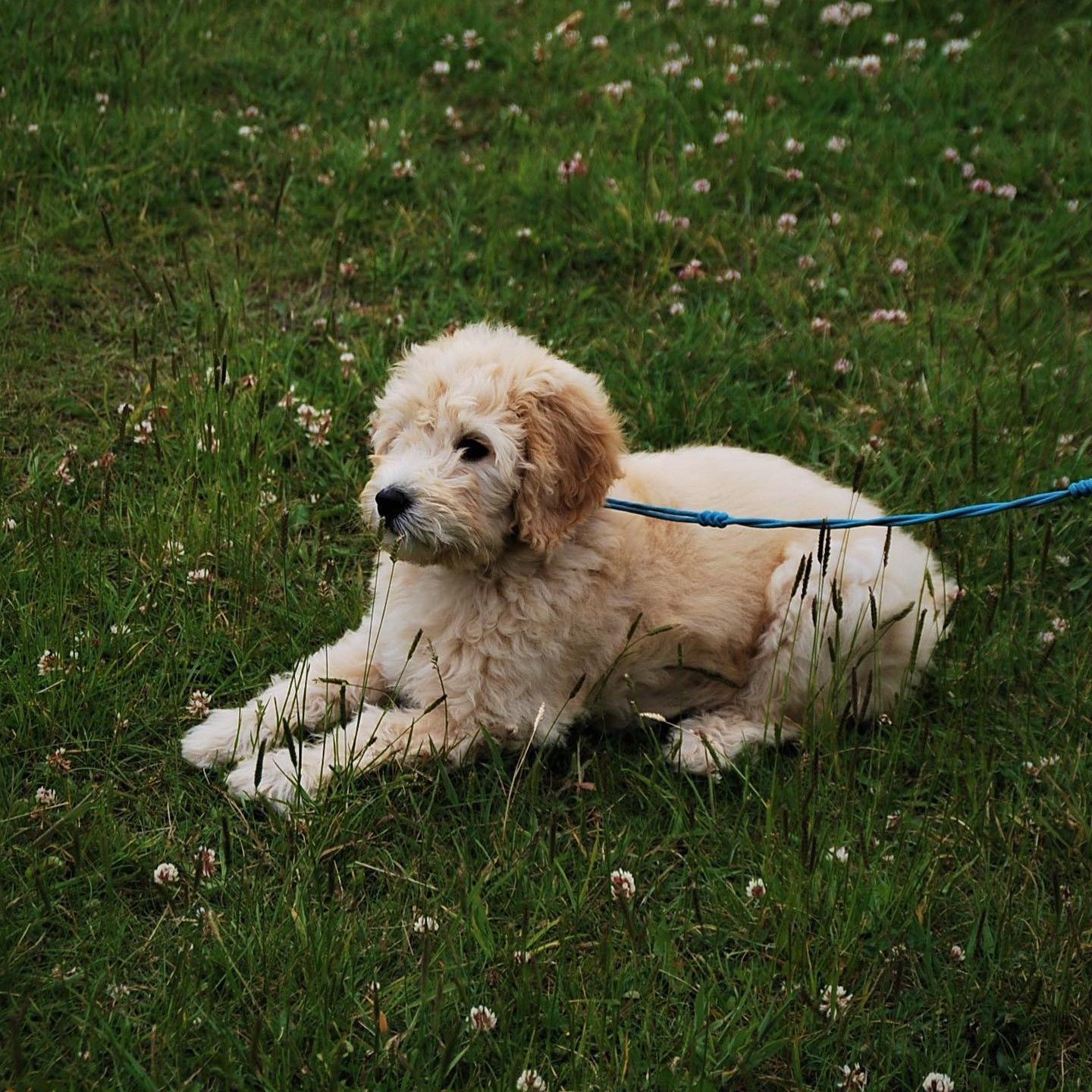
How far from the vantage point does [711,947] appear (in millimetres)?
3291

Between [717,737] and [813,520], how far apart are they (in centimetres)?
79

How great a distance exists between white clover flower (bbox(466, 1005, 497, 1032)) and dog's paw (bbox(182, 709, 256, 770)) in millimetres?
1226

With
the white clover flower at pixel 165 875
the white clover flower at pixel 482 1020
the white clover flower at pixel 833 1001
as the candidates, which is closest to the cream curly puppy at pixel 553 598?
the white clover flower at pixel 165 875

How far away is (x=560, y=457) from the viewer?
12.6ft

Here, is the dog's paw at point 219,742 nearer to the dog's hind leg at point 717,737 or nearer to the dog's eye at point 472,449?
the dog's eye at point 472,449

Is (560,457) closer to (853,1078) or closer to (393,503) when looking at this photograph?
(393,503)

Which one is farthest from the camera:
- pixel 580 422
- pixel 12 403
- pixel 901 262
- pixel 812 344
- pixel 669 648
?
pixel 901 262

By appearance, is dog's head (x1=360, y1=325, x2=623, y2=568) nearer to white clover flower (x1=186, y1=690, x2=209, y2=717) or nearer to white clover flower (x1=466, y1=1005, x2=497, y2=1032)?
white clover flower (x1=186, y1=690, x2=209, y2=717)

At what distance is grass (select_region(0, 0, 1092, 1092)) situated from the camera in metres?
3.02

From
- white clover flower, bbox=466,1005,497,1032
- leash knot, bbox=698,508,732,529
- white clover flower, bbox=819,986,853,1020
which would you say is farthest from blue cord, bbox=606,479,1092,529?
white clover flower, bbox=466,1005,497,1032

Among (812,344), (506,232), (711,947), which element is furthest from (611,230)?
(711,947)

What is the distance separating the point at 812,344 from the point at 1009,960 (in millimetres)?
3158

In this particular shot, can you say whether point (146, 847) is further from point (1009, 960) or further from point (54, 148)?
point (54, 148)

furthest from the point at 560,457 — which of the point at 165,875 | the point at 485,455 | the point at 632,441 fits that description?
the point at 165,875
